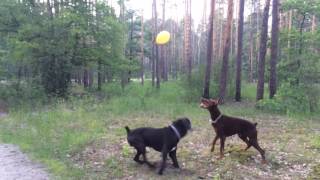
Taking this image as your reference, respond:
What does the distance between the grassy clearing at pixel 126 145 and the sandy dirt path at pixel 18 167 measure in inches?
10.5

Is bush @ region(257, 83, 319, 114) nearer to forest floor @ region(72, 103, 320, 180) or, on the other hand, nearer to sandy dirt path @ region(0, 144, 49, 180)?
forest floor @ region(72, 103, 320, 180)

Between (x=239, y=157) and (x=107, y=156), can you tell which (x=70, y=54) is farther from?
(x=239, y=157)

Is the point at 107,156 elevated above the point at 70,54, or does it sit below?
below

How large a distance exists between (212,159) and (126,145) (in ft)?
8.26

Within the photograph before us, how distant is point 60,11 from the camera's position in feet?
75.7

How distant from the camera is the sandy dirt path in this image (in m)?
8.10

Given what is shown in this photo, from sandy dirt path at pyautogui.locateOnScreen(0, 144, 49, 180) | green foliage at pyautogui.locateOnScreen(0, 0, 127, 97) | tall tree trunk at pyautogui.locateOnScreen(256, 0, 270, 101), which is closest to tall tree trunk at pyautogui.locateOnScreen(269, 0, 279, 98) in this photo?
tall tree trunk at pyautogui.locateOnScreen(256, 0, 270, 101)

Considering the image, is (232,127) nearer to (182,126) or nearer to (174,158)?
(182,126)

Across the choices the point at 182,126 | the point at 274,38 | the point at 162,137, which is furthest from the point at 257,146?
the point at 274,38

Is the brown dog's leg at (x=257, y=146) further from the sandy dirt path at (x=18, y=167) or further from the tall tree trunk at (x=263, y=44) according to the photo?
the tall tree trunk at (x=263, y=44)

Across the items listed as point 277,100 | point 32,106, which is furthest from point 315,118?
point 32,106

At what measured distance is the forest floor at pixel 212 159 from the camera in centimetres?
781

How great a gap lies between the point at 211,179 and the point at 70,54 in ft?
53.6

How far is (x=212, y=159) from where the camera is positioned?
865 cm
